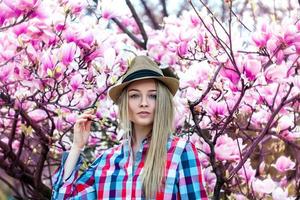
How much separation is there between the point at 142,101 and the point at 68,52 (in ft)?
1.17

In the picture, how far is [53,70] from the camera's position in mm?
2057

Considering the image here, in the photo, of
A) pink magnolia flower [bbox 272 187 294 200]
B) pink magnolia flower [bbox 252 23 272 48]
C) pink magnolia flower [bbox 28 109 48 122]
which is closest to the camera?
pink magnolia flower [bbox 252 23 272 48]

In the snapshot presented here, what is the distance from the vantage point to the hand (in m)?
1.99

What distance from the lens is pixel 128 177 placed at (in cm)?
191

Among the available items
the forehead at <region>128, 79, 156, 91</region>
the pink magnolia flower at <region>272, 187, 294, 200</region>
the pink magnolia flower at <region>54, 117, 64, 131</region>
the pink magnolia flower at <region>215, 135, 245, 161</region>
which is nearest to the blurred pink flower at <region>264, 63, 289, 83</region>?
the pink magnolia flower at <region>215, 135, 245, 161</region>

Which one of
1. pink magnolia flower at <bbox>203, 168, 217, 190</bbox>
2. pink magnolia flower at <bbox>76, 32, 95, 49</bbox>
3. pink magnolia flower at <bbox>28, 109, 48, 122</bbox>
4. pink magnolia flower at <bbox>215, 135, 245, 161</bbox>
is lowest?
pink magnolia flower at <bbox>203, 168, 217, 190</bbox>

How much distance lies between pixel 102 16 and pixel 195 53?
433 millimetres

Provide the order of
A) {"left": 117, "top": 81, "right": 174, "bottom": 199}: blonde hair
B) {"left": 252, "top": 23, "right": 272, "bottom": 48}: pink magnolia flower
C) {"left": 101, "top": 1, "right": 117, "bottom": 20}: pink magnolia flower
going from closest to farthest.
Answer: {"left": 117, "top": 81, "right": 174, "bottom": 199}: blonde hair
{"left": 252, "top": 23, "right": 272, "bottom": 48}: pink magnolia flower
{"left": 101, "top": 1, "right": 117, "bottom": 20}: pink magnolia flower

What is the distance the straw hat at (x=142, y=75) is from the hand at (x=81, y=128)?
0.11 meters

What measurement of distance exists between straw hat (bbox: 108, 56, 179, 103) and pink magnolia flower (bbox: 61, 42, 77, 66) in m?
0.22

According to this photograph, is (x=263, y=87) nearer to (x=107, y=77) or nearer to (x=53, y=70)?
(x=107, y=77)

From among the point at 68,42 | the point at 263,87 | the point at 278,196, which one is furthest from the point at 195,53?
the point at 278,196

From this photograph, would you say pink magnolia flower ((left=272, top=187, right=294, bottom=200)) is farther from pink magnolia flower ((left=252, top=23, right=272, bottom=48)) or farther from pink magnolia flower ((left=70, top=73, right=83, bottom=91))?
pink magnolia flower ((left=70, top=73, right=83, bottom=91))

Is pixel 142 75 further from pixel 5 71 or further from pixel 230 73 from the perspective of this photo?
pixel 5 71
